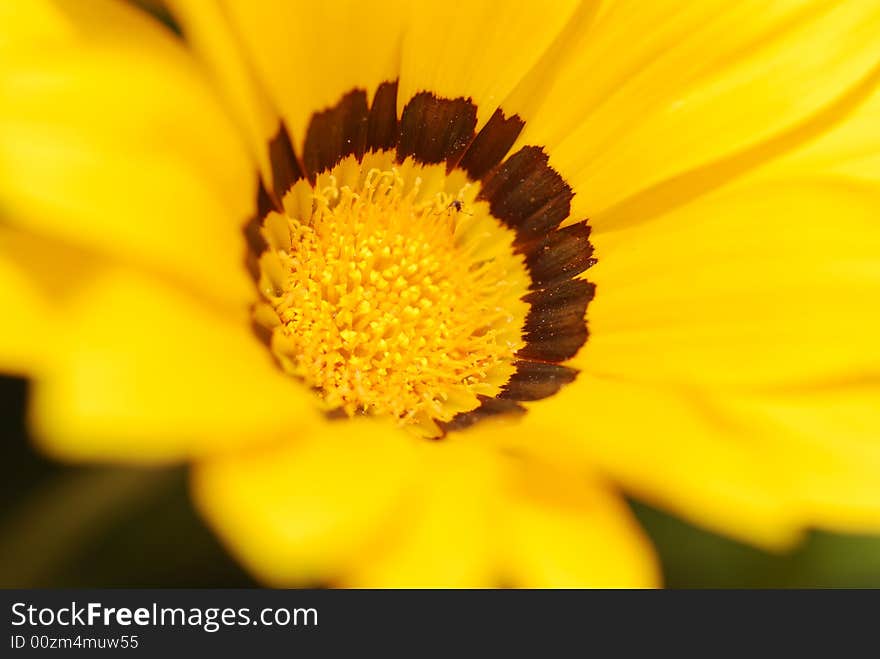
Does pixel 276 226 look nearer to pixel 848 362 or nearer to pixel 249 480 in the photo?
pixel 249 480

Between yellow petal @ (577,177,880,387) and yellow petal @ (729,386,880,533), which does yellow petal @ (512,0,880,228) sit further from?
yellow petal @ (729,386,880,533)

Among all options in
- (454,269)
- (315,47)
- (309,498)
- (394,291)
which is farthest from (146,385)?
(454,269)

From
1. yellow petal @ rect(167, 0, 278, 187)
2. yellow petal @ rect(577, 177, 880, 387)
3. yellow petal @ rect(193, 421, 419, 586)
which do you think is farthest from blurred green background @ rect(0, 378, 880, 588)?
yellow petal @ rect(193, 421, 419, 586)

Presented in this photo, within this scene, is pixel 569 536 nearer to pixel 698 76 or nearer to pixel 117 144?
pixel 117 144

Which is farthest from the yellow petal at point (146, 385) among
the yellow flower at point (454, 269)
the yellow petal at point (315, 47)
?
the yellow petal at point (315, 47)

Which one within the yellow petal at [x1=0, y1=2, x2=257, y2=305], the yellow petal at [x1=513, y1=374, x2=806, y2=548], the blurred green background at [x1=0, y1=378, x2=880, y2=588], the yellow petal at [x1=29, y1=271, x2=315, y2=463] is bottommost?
the blurred green background at [x1=0, y1=378, x2=880, y2=588]

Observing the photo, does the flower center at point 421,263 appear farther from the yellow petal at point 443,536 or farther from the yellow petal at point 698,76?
the yellow petal at point 443,536

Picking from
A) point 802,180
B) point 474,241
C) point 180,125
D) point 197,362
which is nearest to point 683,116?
point 802,180
